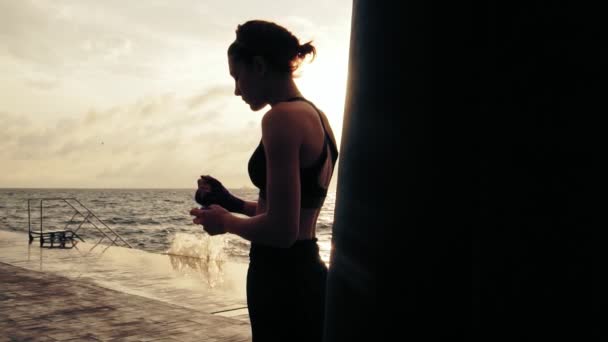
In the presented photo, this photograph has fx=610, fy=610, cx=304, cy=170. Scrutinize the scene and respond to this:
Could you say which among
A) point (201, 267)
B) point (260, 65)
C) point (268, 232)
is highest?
point (260, 65)

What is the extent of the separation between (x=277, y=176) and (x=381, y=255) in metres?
0.47

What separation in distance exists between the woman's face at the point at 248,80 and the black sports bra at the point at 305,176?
0.30 ft

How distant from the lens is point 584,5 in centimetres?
81

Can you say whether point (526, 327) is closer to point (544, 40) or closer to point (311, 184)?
point (544, 40)

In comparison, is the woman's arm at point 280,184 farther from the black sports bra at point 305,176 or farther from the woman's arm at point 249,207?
the woman's arm at point 249,207

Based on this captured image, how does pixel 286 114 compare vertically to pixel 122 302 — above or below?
above

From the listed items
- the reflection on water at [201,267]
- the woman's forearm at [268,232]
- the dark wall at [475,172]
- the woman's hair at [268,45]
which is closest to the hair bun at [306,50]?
the woman's hair at [268,45]

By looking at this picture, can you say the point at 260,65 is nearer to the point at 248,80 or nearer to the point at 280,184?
the point at 248,80

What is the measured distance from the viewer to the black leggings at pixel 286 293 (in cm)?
157

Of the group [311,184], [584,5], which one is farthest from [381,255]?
[311,184]

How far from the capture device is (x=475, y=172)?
87 cm

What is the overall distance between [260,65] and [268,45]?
2.1 inches

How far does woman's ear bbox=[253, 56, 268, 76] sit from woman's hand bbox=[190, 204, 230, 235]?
14.5 inches

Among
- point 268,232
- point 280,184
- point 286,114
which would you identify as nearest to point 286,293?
point 268,232
